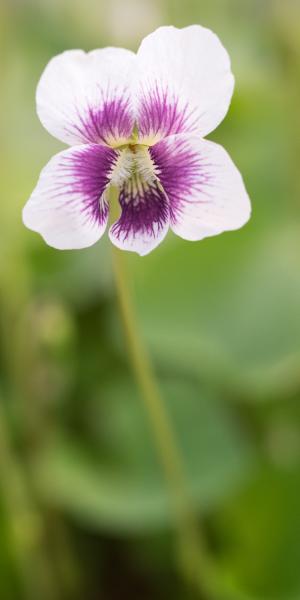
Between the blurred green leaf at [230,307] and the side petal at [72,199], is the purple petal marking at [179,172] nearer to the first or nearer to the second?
the side petal at [72,199]

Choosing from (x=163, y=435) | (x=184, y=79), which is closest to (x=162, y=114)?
(x=184, y=79)

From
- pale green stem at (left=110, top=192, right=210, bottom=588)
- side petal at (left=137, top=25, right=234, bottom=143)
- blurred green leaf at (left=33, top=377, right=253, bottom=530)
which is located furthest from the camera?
blurred green leaf at (left=33, top=377, right=253, bottom=530)

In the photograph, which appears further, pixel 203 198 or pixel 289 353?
pixel 289 353

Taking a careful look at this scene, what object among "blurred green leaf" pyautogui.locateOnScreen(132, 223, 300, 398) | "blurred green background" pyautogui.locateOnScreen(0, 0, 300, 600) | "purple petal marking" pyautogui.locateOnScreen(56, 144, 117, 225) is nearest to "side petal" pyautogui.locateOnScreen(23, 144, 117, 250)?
"purple petal marking" pyautogui.locateOnScreen(56, 144, 117, 225)

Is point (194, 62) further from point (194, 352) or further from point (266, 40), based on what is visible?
point (266, 40)

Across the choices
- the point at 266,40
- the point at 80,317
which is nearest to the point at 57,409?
the point at 80,317

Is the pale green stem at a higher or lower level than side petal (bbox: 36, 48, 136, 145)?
lower

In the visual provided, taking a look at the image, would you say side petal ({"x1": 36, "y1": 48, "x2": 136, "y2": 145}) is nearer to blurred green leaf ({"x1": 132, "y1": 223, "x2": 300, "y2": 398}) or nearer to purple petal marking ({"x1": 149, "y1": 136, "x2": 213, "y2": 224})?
purple petal marking ({"x1": 149, "y1": 136, "x2": 213, "y2": 224})
